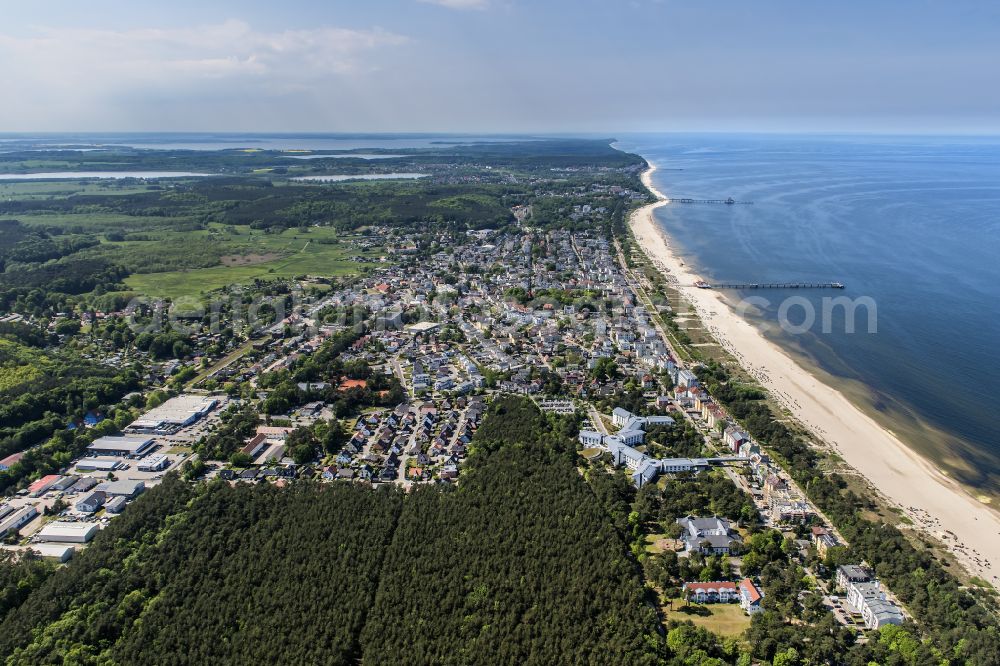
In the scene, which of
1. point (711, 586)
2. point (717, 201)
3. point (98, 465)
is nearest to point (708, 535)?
point (711, 586)

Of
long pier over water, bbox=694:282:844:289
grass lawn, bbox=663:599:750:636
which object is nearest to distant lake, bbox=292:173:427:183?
long pier over water, bbox=694:282:844:289

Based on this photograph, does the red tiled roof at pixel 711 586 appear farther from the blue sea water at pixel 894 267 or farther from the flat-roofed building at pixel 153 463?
the flat-roofed building at pixel 153 463

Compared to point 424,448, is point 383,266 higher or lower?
higher

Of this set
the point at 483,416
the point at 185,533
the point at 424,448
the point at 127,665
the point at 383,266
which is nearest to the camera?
the point at 127,665

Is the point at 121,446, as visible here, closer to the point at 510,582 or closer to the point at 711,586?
the point at 510,582

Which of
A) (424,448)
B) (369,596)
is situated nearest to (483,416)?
(424,448)

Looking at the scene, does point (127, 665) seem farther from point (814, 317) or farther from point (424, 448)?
point (814, 317)

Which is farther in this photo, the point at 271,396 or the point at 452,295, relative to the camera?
the point at 452,295
